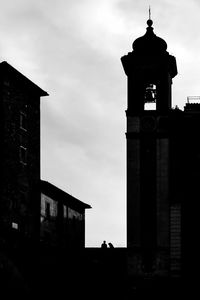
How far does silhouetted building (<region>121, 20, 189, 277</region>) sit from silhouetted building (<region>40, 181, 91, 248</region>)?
1458 cm

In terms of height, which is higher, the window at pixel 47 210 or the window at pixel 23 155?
the window at pixel 23 155

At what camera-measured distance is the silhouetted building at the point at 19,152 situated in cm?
6700

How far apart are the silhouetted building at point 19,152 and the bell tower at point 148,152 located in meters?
10.5

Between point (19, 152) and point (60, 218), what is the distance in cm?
1038

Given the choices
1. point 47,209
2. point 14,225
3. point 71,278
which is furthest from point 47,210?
point 71,278

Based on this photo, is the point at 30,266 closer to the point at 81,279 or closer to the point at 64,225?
the point at 81,279

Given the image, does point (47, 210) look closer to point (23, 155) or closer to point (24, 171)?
point (24, 171)

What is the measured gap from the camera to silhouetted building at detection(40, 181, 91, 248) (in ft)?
241

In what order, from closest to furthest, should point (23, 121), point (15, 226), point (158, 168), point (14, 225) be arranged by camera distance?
point (158, 168), point (14, 225), point (15, 226), point (23, 121)

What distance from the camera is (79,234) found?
83375mm

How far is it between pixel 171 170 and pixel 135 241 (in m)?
4.76

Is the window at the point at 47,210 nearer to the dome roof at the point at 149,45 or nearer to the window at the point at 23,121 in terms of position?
the window at the point at 23,121

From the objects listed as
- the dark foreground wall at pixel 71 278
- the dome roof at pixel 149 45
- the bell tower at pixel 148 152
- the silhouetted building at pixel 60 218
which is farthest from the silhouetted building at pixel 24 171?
the dome roof at pixel 149 45

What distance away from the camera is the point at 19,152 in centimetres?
6938
